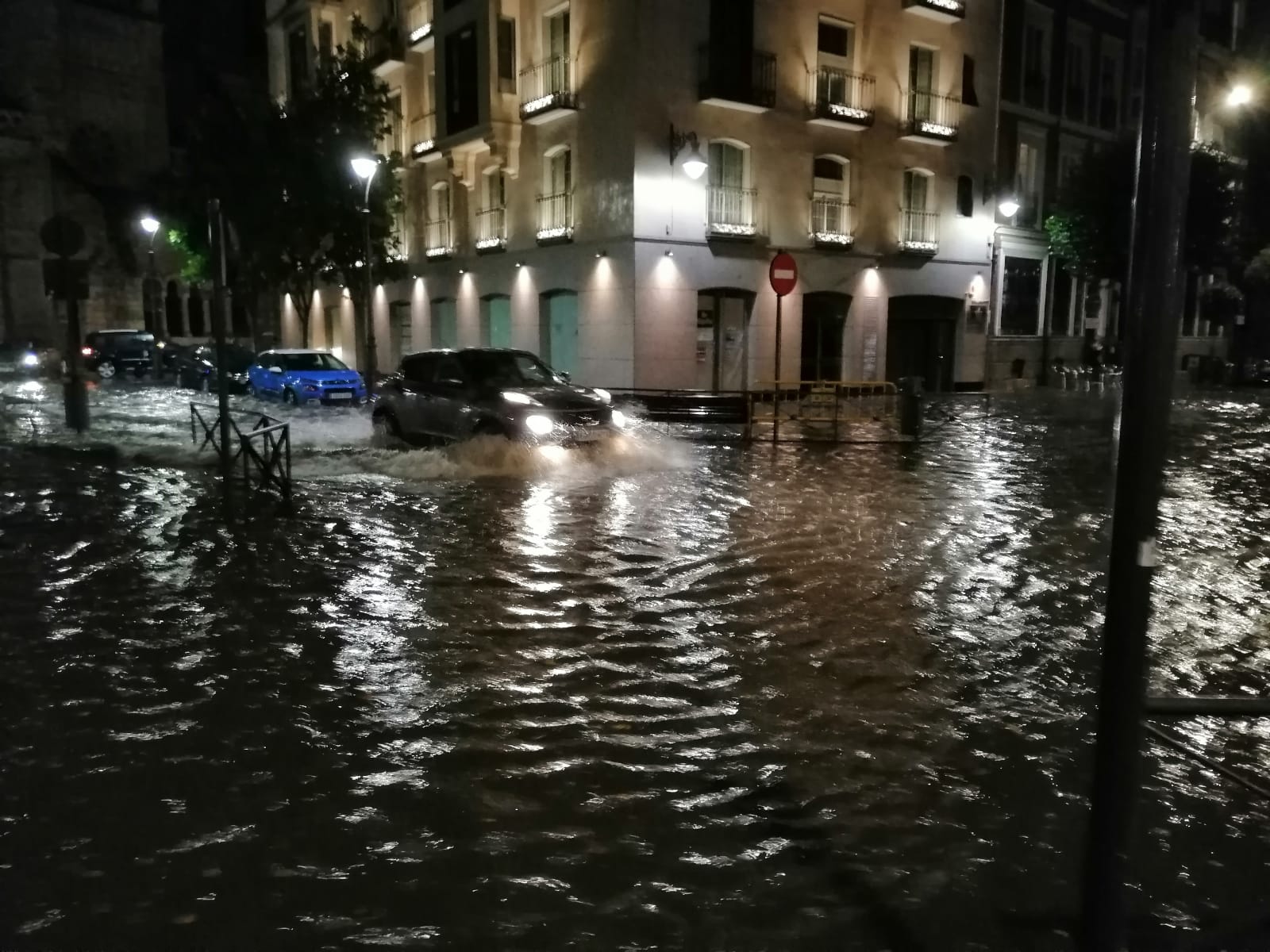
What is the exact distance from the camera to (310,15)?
1464 inches

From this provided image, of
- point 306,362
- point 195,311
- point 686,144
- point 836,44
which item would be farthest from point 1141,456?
point 195,311

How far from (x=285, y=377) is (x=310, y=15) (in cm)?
1873

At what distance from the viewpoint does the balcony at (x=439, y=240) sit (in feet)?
104

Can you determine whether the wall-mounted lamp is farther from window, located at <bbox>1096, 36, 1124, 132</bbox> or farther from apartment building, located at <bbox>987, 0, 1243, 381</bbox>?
window, located at <bbox>1096, 36, 1124, 132</bbox>

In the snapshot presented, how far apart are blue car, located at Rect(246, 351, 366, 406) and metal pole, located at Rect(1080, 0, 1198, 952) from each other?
24476mm

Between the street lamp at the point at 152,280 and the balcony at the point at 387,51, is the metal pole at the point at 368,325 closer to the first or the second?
the balcony at the point at 387,51

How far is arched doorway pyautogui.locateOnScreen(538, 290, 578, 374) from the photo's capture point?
26.6 m

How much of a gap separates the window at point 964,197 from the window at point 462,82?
14.5 m

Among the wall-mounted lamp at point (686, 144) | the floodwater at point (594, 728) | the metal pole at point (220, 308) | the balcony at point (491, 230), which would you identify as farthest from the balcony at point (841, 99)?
the metal pole at point (220, 308)

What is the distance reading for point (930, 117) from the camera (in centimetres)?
2909

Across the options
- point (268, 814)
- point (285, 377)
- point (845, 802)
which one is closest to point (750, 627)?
point (845, 802)

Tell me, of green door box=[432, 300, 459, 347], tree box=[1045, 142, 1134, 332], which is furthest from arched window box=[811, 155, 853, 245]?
green door box=[432, 300, 459, 347]

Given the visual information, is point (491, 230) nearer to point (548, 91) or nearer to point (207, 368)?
point (548, 91)

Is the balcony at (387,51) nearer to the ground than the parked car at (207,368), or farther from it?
farther from it
